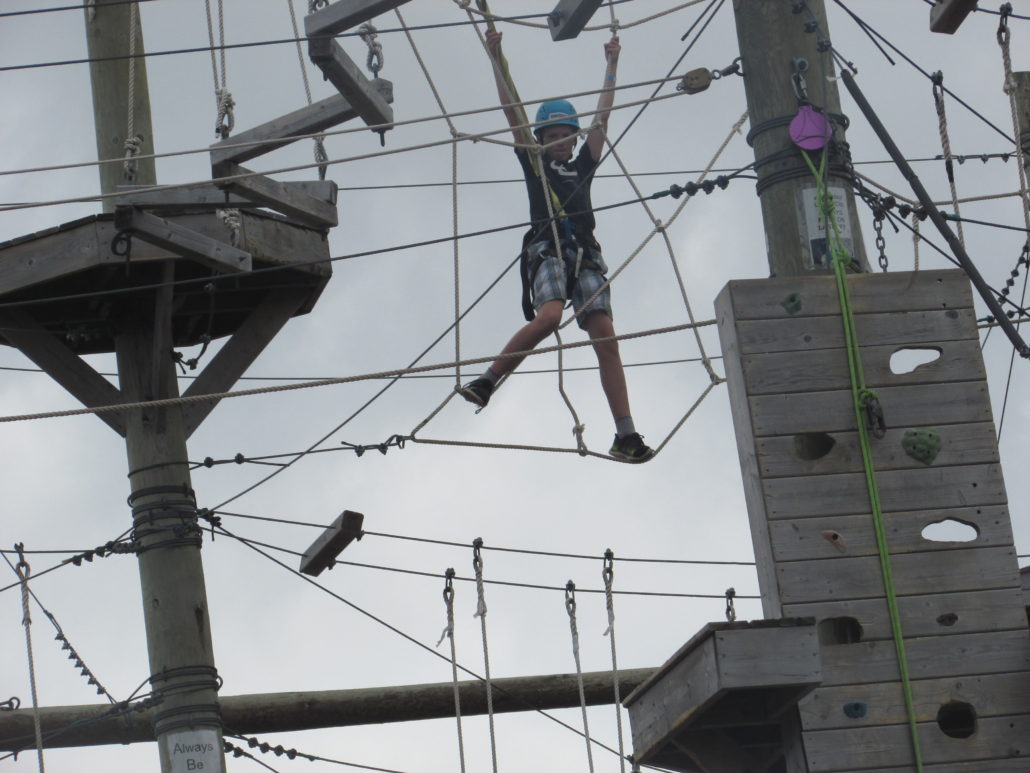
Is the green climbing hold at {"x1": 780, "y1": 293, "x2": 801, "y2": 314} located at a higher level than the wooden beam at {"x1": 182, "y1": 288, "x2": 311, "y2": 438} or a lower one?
lower

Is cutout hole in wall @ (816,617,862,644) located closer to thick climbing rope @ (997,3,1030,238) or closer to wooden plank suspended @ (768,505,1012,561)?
wooden plank suspended @ (768,505,1012,561)

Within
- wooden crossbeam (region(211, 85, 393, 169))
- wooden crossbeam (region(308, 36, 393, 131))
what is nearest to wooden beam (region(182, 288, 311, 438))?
wooden crossbeam (region(211, 85, 393, 169))

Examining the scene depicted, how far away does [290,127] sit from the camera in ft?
26.4

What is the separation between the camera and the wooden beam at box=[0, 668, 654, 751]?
10320 millimetres

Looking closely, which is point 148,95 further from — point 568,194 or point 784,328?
point 784,328

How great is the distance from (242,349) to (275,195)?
1.44m

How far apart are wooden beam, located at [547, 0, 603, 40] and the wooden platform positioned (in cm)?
269

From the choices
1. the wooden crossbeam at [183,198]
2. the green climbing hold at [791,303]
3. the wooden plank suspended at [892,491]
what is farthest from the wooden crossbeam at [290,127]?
the wooden plank suspended at [892,491]

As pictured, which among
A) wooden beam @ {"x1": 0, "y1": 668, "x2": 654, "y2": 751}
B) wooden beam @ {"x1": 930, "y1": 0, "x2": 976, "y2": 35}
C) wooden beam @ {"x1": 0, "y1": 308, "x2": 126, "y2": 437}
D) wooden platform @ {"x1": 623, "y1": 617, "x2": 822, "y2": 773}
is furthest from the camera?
wooden beam @ {"x1": 0, "y1": 668, "x2": 654, "y2": 751}

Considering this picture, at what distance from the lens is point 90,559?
913cm

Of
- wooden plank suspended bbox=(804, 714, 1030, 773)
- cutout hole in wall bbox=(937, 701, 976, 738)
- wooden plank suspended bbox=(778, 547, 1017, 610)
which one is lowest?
wooden plank suspended bbox=(804, 714, 1030, 773)

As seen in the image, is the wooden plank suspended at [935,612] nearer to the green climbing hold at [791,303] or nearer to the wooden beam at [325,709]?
the green climbing hold at [791,303]

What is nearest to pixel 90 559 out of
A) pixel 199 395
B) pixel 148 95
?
pixel 199 395

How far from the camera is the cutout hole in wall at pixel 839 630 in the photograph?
6602mm
